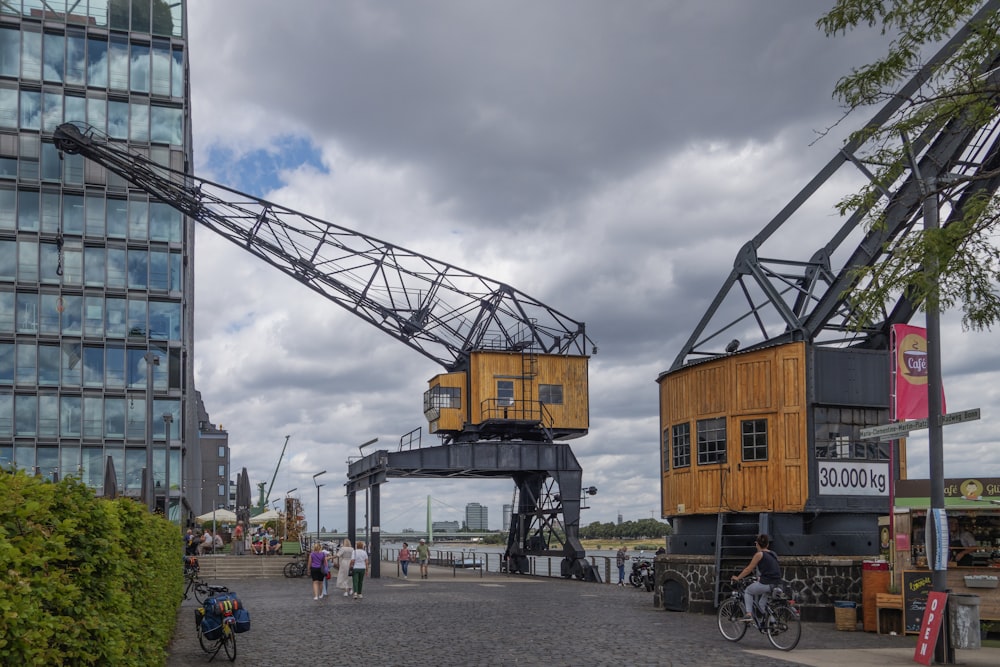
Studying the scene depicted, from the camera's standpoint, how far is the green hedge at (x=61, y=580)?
5.58 meters

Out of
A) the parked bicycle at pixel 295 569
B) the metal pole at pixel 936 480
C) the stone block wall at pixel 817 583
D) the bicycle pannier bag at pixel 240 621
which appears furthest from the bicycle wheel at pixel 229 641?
the parked bicycle at pixel 295 569

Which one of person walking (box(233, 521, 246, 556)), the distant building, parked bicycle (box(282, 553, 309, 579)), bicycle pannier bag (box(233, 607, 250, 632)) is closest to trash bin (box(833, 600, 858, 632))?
bicycle pannier bag (box(233, 607, 250, 632))

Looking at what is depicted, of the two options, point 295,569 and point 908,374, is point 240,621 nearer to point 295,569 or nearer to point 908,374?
point 908,374

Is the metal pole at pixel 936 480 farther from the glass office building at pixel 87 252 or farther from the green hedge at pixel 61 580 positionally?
the glass office building at pixel 87 252

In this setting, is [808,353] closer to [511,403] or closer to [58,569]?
[58,569]

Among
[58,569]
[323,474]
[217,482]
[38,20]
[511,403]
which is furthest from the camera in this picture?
[217,482]

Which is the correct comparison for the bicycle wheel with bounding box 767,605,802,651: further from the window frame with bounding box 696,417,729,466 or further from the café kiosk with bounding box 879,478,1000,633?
the window frame with bounding box 696,417,729,466

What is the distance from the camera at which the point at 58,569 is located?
7160 mm

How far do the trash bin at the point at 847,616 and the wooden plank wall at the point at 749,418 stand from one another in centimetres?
322

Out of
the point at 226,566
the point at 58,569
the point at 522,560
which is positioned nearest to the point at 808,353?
the point at 58,569

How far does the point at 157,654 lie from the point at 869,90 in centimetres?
1074

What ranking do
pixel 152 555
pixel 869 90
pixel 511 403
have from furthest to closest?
pixel 511 403 < pixel 152 555 < pixel 869 90

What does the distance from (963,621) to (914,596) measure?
3781 mm

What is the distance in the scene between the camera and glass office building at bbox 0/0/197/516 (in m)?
65.9
